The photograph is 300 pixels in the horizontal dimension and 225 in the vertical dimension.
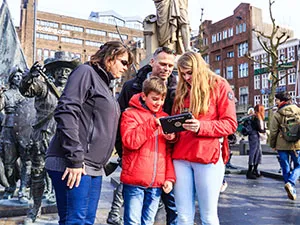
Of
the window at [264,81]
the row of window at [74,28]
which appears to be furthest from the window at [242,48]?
the row of window at [74,28]

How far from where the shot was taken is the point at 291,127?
602cm

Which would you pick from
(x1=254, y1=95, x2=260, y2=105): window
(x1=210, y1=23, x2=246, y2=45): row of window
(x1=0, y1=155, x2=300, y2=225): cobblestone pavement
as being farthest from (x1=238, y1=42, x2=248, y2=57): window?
(x1=0, y1=155, x2=300, y2=225): cobblestone pavement

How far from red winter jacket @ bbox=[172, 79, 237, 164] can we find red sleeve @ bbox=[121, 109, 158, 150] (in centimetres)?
27

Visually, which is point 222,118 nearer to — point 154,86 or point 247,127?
point 154,86

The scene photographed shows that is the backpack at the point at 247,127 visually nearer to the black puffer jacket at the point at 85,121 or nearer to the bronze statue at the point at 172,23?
the bronze statue at the point at 172,23

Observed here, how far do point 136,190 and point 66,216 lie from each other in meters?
0.63

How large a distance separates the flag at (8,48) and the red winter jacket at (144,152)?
5.89 meters

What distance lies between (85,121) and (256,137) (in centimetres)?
682

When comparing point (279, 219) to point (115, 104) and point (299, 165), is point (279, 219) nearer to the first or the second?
point (299, 165)

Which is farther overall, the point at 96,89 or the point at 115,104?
the point at 115,104

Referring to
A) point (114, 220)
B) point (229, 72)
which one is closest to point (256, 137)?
point (114, 220)

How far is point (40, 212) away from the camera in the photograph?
4.29 m

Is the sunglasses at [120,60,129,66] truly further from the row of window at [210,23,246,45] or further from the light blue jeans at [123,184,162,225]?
the row of window at [210,23,246,45]

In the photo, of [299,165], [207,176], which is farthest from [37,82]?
[299,165]
